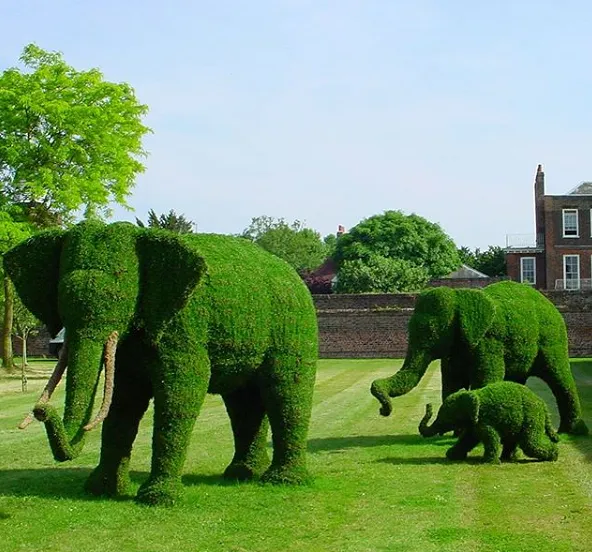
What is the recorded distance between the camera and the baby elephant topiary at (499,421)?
12.8m

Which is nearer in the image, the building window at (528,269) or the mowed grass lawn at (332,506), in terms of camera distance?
the mowed grass lawn at (332,506)

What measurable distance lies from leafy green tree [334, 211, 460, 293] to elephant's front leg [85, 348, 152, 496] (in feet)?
190

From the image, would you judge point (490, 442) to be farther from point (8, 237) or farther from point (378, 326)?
point (378, 326)

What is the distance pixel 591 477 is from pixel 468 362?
3.34 meters

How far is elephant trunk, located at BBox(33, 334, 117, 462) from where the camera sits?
8.59 meters

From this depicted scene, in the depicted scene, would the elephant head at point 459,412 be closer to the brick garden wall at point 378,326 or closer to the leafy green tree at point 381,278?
the brick garden wall at point 378,326

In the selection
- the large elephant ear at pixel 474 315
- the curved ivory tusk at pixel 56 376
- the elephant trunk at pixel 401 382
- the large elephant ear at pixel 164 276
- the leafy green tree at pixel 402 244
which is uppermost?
the leafy green tree at pixel 402 244

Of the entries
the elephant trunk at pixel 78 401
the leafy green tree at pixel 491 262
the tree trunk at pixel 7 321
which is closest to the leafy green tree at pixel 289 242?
the leafy green tree at pixel 491 262

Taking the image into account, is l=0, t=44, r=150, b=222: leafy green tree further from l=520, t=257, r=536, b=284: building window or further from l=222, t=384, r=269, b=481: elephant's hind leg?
l=520, t=257, r=536, b=284: building window

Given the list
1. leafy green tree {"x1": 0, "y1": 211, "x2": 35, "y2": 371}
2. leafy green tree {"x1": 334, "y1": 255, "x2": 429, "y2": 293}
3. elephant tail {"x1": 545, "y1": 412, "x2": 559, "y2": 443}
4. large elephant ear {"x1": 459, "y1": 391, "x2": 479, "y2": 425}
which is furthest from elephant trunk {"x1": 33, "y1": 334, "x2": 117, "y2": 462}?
leafy green tree {"x1": 334, "y1": 255, "x2": 429, "y2": 293}

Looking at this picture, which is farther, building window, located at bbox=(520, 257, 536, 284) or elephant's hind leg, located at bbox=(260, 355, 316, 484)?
building window, located at bbox=(520, 257, 536, 284)

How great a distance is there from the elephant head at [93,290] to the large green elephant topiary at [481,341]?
497 centimetres

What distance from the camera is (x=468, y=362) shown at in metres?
14.9

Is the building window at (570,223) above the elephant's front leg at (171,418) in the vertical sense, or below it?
above
